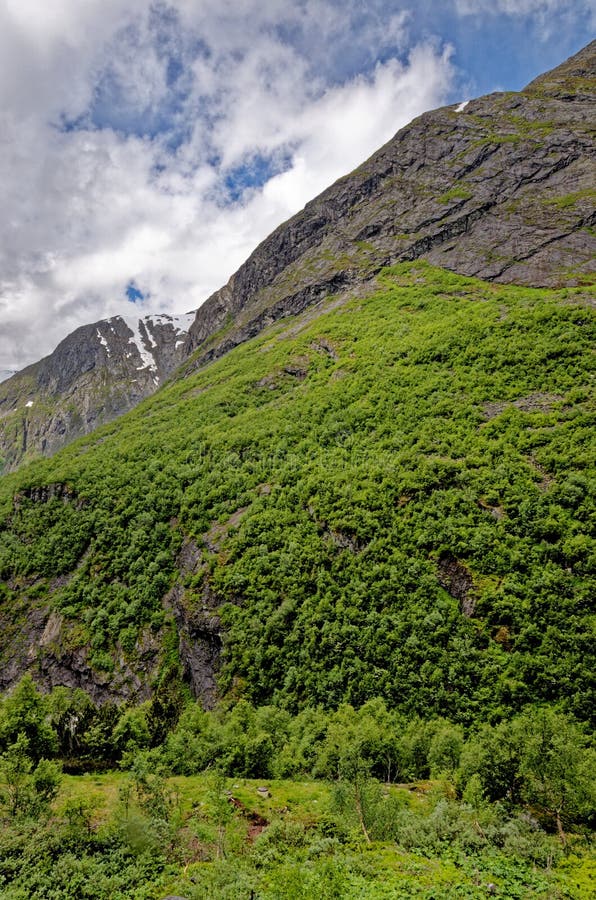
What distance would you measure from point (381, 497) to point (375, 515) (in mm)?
2884

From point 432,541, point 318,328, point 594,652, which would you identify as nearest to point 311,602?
point 432,541

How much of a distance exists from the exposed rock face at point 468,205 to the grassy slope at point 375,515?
16.8 m

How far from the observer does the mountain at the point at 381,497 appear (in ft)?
139

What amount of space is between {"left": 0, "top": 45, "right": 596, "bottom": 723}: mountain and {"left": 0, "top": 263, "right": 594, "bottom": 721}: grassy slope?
12.5 inches

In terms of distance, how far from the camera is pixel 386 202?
14600 centimetres

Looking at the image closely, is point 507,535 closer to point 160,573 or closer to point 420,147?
point 160,573

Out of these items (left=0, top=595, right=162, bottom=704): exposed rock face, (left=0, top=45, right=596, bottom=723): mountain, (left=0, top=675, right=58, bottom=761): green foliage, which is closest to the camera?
(left=0, top=675, right=58, bottom=761): green foliage

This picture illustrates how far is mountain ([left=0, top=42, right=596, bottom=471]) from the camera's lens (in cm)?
Answer: 10156

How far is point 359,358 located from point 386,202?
3342 inches

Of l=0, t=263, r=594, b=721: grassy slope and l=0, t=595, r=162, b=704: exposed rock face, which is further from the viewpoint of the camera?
l=0, t=595, r=162, b=704: exposed rock face

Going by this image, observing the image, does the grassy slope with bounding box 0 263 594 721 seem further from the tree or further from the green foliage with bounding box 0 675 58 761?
the green foliage with bounding box 0 675 58 761

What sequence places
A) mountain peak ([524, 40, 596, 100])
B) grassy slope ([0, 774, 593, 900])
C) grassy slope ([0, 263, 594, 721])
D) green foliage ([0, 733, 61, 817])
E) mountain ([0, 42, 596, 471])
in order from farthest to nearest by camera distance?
mountain peak ([524, 40, 596, 100]), mountain ([0, 42, 596, 471]), grassy slope ([0, 263, 594, 721]), green foliage ([0, 733, 61, 817]), grassy slope ([0, 774, 593, 900])

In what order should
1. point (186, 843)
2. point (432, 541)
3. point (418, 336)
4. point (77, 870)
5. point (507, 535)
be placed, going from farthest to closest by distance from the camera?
point (418, 336)
point (432, 541)
point (507, 535)
point (186, 843)
point (77, 870)

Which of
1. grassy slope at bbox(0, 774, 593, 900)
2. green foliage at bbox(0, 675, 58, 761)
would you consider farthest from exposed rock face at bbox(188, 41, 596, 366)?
green foliage at bbox(0, 675, 58, 761)
